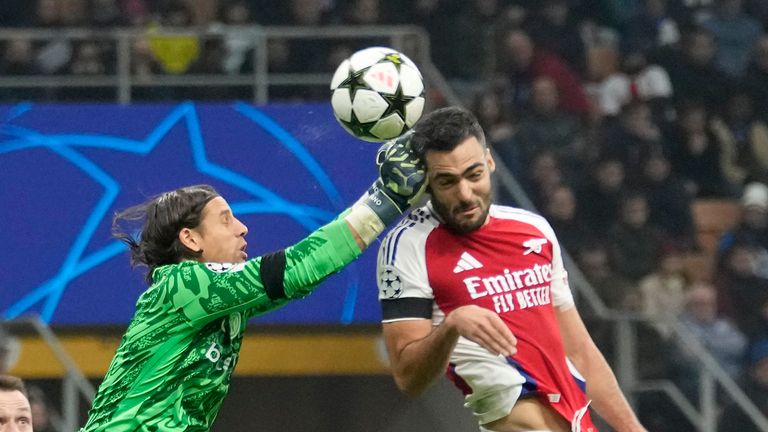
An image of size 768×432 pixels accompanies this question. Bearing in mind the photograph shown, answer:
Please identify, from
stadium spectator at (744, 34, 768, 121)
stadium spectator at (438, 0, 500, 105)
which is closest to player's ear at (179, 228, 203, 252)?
stadium spectator at (438, 0, 500, 105)

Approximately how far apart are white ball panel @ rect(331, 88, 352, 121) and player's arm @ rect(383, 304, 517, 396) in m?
0.67

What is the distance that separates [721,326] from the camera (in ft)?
33.5

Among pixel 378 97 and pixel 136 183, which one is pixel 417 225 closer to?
pixel 378 97

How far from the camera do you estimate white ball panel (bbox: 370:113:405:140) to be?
470 centimetres

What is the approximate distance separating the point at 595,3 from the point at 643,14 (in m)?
0.47

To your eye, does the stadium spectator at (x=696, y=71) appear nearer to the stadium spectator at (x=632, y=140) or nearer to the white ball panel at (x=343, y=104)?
the stadium spectator at (x=632, y=140)

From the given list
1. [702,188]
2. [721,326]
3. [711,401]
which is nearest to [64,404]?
[711,401]

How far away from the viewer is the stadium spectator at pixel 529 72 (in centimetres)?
1146

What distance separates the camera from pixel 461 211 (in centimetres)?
454

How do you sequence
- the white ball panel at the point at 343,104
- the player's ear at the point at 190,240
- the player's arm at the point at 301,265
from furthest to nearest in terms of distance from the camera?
the white ball panel at the point at 343,104, the player's ear at the point at 190,240, the player's arm at the point at 301,265

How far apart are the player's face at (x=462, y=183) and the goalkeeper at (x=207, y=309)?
0.23 meters

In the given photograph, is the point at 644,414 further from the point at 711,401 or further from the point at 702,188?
the point at 702,188

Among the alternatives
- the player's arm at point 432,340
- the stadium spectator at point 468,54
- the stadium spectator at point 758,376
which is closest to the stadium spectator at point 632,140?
the stadium spectator at point 468,54

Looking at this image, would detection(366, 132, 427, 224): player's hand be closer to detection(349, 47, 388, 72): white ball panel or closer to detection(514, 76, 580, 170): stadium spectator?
detection(349, 47, 388, 72): white ball panel
